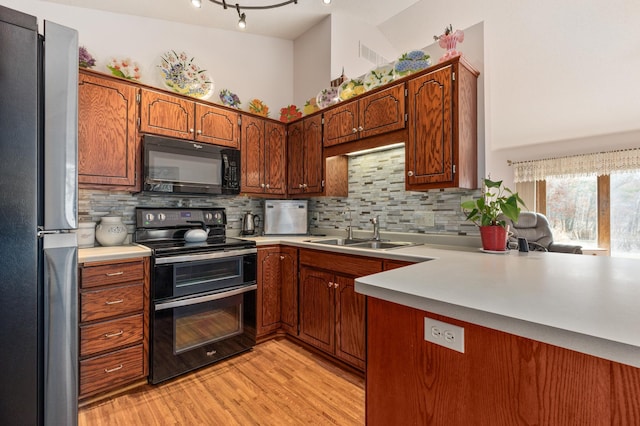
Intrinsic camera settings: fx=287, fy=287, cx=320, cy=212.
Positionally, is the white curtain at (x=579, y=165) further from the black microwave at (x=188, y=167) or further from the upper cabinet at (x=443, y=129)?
the black microwave at (x=188, y=167)

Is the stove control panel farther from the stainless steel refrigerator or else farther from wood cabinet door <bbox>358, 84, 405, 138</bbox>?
wood cabinet door <bbox>358, 84, 405, 138</bbox>

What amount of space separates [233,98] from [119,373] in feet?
8.10

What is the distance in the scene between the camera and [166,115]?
7.71 ft

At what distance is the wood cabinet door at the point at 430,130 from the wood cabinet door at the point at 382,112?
85mm

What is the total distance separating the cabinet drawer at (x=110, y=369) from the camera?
1.71m

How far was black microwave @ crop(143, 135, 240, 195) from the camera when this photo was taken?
2.24 metres

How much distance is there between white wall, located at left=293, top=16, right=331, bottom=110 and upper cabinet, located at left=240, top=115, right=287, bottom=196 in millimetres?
592

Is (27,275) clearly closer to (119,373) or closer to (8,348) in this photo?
(8,348)

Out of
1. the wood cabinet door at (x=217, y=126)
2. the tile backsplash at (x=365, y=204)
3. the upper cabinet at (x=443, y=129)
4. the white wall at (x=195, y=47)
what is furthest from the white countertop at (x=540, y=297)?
the white wall at (x=195, y=47)

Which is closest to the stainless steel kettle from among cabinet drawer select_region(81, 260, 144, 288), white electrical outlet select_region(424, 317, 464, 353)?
cabinet drawer select_region(81, 260, 144, 288)

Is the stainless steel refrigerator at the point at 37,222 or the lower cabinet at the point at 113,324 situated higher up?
the stainless steel refrigerator at the point at 37,222

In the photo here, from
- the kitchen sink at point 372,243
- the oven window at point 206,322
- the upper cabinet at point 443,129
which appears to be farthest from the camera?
the kitchen sink at point 372,243

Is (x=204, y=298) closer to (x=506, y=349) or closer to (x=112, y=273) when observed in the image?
(x=112, y=273)

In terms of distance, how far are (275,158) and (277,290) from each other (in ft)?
4.45
